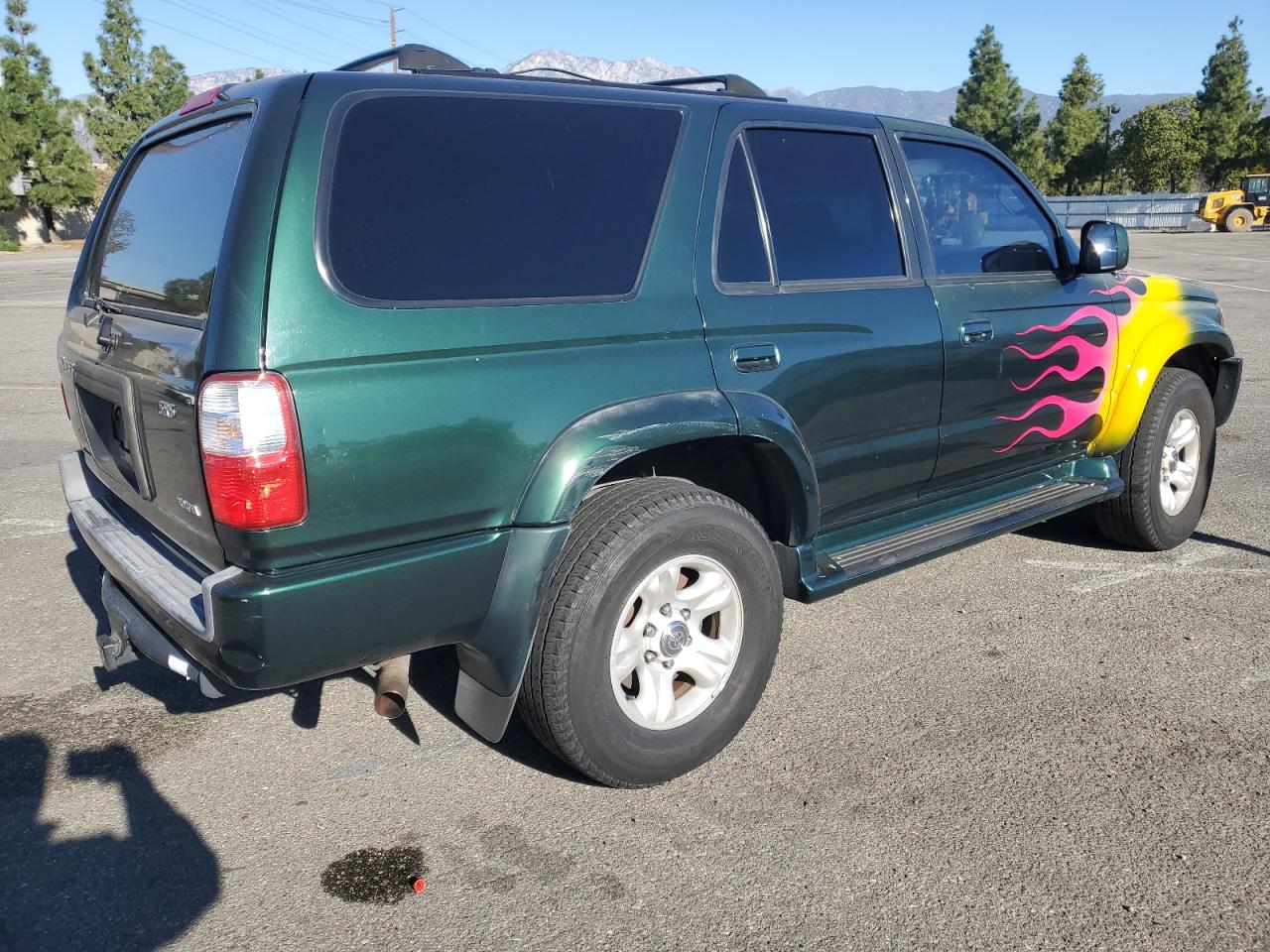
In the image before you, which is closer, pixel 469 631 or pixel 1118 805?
pixel 469 631

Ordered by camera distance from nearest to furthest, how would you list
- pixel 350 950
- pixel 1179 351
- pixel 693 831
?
pixel 350 950 → pixel 693 831 → pixel 1179 351

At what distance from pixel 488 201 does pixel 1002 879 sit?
212 cm

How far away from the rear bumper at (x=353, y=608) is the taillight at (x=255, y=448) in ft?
0.51

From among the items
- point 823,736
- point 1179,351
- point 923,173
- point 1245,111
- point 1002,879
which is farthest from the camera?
point 1245,111

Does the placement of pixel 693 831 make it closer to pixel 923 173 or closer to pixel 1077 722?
pixel 1077 722

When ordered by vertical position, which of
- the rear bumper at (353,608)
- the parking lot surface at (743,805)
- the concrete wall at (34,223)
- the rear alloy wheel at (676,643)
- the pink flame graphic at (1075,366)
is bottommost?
the parking lot surface at (743,805)

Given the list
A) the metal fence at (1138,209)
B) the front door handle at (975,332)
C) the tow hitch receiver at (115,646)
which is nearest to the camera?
the tow hitch receiver at (115,646)

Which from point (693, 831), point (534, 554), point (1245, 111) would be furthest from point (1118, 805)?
point (1245, 111)

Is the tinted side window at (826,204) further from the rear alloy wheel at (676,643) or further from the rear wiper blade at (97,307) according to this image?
the rear wiper blade at (97,307)

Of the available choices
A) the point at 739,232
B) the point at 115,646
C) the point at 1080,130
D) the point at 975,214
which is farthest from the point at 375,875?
the point at 1080,130

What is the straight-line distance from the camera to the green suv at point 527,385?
94.6 inches

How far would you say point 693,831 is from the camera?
285cm

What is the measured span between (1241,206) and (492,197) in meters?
40.4

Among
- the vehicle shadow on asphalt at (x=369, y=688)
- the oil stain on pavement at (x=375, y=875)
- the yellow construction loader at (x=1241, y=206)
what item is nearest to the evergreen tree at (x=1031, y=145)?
the yellow construction loader at (x=1241, y=206)
